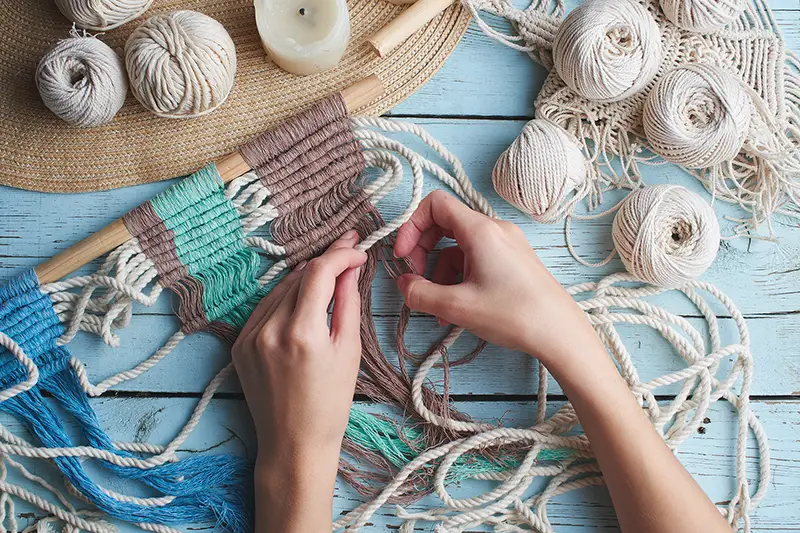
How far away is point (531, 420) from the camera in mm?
1016

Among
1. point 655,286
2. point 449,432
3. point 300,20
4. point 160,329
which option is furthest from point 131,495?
point 655,286

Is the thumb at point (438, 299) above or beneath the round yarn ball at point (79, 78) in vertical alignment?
beneath

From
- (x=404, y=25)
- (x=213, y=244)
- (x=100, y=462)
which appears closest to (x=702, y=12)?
(x=404, y=25)

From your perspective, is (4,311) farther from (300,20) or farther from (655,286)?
(655,286)

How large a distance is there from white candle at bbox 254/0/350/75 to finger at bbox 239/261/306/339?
0.31 metres

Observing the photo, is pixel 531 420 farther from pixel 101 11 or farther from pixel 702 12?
pixel 101 11

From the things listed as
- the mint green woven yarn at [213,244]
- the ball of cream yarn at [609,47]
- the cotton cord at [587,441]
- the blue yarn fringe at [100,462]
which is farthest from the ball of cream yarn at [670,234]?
the blue yarn fringe at [100,462]

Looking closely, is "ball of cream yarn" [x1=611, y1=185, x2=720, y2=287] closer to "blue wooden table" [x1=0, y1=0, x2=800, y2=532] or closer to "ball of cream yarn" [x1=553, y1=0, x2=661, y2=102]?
"blue wooden table" [x1=0, y1=0, x2=800, y2=532]

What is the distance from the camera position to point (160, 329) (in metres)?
1.00

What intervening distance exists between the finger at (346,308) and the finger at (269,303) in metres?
0.07

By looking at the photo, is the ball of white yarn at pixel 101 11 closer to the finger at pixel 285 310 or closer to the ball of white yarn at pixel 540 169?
the finger at pixel 285 310

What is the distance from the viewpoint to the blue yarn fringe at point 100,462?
3.11ft

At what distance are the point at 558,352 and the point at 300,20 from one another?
60 cm

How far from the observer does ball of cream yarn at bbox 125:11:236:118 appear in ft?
2.93
